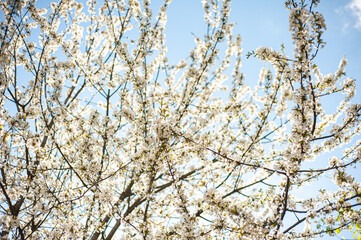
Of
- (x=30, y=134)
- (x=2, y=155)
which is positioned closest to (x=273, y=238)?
(x=30, y=134)

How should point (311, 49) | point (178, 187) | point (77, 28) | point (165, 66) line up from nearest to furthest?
point (311, 49)
point (178, 187)
point (165, 66)
point (77, 28)

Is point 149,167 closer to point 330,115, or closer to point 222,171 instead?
point 222,171

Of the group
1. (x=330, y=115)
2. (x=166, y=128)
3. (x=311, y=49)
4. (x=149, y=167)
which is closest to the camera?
(x=311, y=49)

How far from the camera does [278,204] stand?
3174mm

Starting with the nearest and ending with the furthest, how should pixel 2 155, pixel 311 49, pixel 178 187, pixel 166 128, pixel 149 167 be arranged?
1. pixel 311 49
2. pixel 166 128
3. pixel 178 187
4. pixel 149 167
5. pixel 2 155

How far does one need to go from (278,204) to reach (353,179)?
109 cm

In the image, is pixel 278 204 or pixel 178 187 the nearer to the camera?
pixel 278 204

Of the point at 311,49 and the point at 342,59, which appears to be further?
the point at 342,59

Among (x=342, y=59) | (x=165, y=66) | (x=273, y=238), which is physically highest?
(x=165, y=66)

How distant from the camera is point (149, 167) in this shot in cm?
389

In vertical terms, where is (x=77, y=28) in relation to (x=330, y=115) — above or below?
above

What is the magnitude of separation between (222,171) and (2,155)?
5.38 m

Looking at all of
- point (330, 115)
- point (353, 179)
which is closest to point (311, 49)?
point (353, 179)

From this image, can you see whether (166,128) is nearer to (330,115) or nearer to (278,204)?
(278,204)
